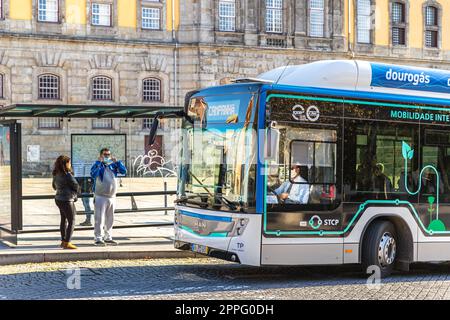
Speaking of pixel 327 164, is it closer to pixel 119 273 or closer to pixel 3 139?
pixel 119 273

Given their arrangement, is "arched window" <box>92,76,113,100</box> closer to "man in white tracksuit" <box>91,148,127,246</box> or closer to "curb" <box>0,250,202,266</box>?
"man in white tracksuit" <box>91,148,127,246</box>

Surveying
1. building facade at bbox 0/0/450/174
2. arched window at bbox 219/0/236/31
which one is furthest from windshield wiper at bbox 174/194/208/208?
arched window at bbox 219/0/236/31

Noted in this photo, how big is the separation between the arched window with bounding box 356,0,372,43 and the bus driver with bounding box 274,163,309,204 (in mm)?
37454

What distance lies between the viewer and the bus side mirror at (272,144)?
10.8 meters

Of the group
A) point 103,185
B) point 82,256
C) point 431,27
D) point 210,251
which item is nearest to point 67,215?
point 82,256

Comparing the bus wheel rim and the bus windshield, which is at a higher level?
the bus windshield

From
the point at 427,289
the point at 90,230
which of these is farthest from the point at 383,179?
the point at 90,230

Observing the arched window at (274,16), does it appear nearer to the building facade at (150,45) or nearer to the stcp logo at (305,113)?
the building facade at (150,45)

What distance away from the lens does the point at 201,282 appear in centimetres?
1154

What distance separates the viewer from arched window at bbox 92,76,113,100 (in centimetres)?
4103

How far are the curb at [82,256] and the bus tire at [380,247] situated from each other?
3.70 metres

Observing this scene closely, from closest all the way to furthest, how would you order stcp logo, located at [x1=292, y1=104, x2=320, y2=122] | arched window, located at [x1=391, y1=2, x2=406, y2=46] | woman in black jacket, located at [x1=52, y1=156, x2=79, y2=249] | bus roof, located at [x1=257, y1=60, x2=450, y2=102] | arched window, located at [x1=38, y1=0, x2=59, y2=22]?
stcp logo, located at [x1=292, y1=104, x2=320, y2=122], bus roof, located at [x1=257, y1=60, x2=450, y2=102], woman in black jacket, located at [x1=52, y1=156, x2=79, y2=249], arched window, located at [x1=38, y1=0, x2=59, y2=22], arched window, located at [x1=391, y1=2, x2=406, y2=46]

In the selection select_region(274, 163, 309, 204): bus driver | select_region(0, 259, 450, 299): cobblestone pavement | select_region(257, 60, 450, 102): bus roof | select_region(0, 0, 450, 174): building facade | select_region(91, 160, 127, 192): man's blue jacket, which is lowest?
select_region(0, 259, 450, 299): cobblestone pavement
